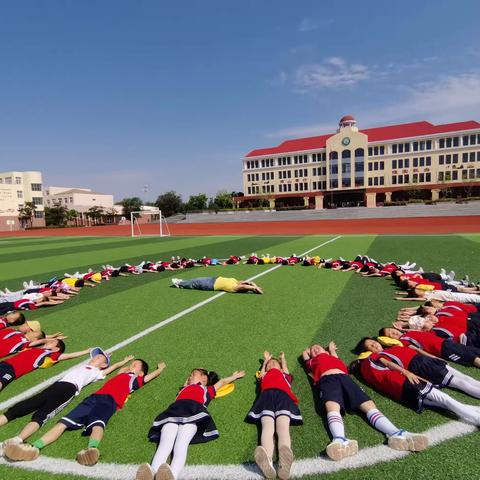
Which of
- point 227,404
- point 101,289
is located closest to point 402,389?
point 227,404

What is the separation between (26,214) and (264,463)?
92851 mm

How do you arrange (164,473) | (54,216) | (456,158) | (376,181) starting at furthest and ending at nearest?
(54,216)
(376,181)
(456,158)
(164,473)

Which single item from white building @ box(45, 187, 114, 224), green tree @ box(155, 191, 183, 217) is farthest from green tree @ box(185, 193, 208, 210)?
white building @ box(45, 187, 114, 224)

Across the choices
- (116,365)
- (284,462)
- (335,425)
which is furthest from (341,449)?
(116,365)

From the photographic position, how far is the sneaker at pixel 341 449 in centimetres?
291

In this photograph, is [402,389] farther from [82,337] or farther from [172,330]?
[82,337]

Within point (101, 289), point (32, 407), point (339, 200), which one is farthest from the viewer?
point (339, 200)

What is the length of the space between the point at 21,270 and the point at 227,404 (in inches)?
542

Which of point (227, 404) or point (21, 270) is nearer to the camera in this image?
point (227, 404)

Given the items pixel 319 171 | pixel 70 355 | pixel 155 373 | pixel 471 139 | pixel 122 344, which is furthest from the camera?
pixel 319 171

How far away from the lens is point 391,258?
46.6 ft

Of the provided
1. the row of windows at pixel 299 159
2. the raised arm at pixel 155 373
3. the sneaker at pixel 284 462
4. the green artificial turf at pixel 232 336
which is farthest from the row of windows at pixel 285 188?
the sneaker at pixel 284 462

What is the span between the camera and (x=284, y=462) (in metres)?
2.78

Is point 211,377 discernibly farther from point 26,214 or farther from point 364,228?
point 26,214
